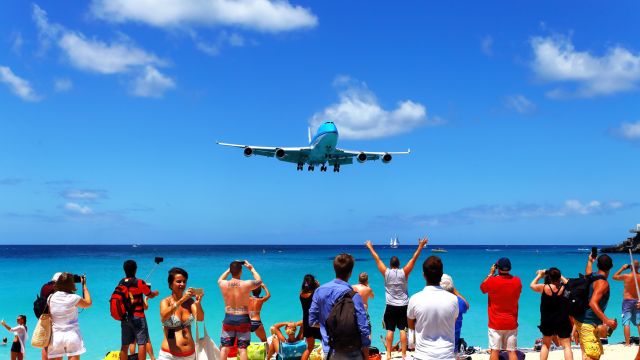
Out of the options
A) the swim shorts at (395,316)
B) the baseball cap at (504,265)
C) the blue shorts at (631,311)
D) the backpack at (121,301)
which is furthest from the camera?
the blue shorts at (631,311)

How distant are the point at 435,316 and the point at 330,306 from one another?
2.62 ft

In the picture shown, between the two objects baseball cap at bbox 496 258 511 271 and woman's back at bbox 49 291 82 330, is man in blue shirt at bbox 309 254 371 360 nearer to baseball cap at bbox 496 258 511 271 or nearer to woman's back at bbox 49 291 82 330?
baseball cap at bbox 496 258 511 271

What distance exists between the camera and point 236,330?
247 inches

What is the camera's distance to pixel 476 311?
20.4 metres

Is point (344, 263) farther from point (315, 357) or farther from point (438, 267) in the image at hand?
point (315, 357)

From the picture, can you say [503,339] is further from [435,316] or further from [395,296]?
[435,316]

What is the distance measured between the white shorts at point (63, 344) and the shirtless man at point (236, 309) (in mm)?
1548

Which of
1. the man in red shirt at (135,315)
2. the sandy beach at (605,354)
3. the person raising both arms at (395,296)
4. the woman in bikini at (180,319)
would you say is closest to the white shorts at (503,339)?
the person raising both arms at (395,296)

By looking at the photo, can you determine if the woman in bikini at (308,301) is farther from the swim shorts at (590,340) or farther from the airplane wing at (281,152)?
the airplane wing at (281,152)

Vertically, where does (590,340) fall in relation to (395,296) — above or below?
below

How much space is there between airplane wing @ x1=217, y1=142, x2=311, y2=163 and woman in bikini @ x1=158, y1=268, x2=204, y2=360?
2578 cm

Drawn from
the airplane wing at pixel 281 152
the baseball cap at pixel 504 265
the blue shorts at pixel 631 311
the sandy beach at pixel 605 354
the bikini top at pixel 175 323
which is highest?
the airplane wing at pixel 281 152

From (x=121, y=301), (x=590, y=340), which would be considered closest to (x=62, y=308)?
(x=121, y=301)

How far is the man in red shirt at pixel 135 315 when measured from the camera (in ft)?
20.0
